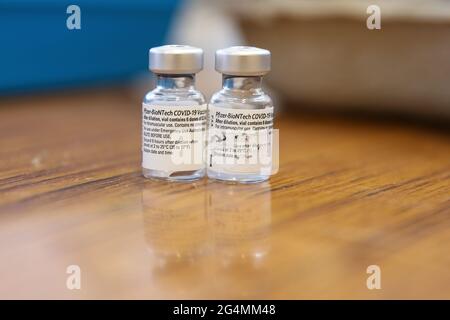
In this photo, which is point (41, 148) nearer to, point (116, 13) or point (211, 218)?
point (211, 218)

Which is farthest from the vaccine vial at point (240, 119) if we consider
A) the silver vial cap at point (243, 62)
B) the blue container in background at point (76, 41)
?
the blue container in background at point (76, 41)

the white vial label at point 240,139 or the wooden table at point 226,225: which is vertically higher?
the white vial label at point 240,139

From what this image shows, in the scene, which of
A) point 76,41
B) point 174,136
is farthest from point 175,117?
point 76,41

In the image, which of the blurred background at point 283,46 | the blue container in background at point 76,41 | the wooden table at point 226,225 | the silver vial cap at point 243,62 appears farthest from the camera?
the blue container in background at point 76,41

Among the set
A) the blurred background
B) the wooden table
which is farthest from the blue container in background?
the wooden table

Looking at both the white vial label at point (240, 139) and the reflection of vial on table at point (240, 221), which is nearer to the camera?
the reflection of vial on table at point (240, 221)

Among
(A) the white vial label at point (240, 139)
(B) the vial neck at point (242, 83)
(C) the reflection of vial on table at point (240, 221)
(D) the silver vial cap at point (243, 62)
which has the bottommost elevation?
(C) the reflection of vial on table at point (240, 221)

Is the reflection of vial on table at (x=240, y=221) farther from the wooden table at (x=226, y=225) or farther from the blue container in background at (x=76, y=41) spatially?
the blue container in background at (x=76, y=41)
